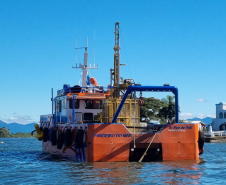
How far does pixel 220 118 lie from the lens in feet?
242

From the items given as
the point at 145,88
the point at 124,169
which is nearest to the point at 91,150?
the point at 124,169

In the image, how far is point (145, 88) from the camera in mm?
18266

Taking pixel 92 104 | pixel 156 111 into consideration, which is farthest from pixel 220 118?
pixel 92 104

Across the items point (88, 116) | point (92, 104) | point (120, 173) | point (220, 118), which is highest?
point (220, 118)

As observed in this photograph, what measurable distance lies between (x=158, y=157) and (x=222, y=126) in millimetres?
57340

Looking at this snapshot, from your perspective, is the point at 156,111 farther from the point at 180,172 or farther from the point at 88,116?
the point at 180,172

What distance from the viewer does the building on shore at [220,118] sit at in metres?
72.8

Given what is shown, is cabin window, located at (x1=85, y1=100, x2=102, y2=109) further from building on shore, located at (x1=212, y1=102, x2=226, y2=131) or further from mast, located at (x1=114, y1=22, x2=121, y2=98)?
building on shore, located at (x1=212, y1=102, x2=226, y2=131)

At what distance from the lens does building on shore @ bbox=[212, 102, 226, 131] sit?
7285cm

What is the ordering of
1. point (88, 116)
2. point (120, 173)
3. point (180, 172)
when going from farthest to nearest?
point (88, 116)
point (180, 172)
point (120, 173)

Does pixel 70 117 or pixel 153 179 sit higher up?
pixel 70 117

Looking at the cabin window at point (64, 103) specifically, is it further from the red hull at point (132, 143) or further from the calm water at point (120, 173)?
the calm water at point (120, 173)

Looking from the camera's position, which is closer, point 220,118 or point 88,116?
point 88,116

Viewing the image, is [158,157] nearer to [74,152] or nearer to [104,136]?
Result: [104,136]
